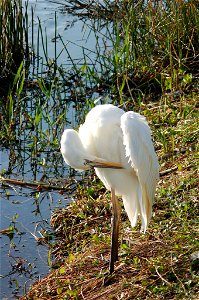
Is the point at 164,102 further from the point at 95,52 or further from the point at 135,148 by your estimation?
the point at 135,148

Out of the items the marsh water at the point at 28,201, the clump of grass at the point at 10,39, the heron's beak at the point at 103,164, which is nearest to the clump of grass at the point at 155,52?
the marsh water at the point at 28,201

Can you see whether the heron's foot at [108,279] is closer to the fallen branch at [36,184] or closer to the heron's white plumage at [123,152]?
the heron's white plumage at [123,152]

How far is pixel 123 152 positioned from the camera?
4.50 metres

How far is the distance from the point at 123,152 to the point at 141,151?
274 millimetres

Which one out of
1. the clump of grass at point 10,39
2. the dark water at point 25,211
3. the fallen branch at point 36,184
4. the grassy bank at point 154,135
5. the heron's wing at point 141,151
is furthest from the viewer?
the clump of grass at point 10,39

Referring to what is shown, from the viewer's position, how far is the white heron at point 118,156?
4.20 meters

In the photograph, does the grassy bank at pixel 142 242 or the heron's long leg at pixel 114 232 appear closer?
the grassy bank at pixel 142 242

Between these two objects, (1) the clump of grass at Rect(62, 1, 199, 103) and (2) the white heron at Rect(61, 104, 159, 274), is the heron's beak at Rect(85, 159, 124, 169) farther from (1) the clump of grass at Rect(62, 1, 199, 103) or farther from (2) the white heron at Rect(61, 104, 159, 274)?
(1) the clump of grass at Rect(62, 1, 199, 103)

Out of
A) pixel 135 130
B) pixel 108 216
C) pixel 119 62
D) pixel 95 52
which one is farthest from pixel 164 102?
pixel 135 130

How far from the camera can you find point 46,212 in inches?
227

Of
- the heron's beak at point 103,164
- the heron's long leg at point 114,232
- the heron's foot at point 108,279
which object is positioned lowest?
the heron's foot at point 108,279

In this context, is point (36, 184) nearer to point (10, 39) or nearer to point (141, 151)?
point (141, 151)

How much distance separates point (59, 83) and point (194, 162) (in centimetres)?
273

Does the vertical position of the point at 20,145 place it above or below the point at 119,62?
below
